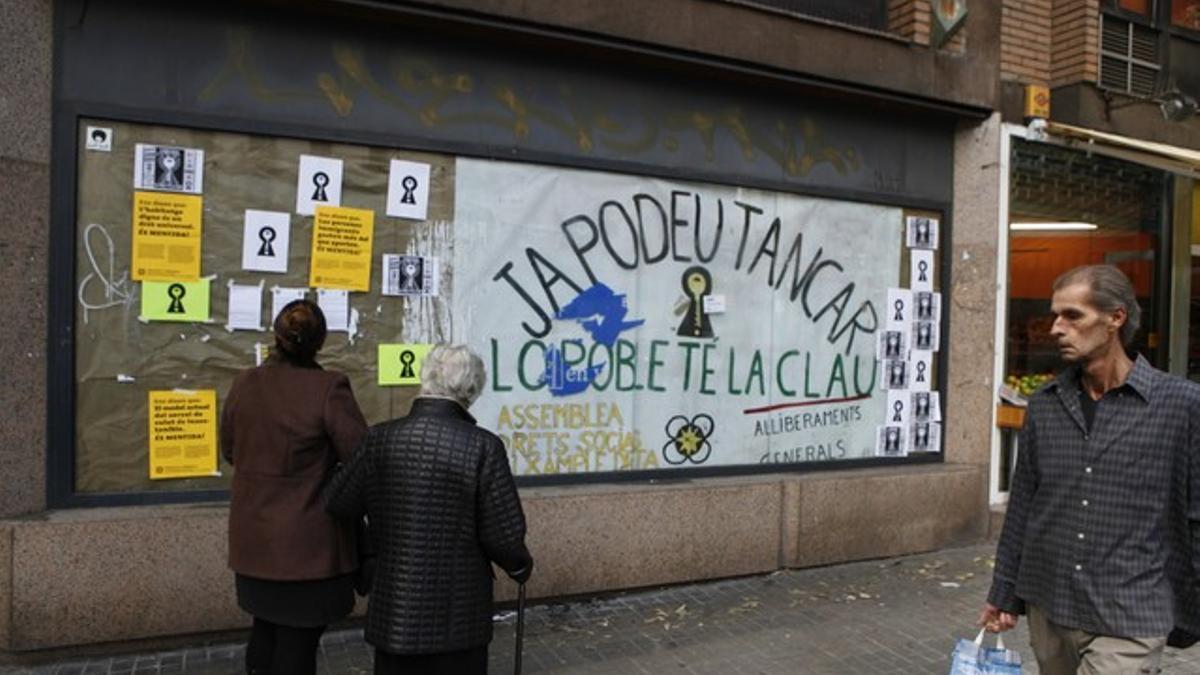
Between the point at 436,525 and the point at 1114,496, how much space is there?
200 centimetres

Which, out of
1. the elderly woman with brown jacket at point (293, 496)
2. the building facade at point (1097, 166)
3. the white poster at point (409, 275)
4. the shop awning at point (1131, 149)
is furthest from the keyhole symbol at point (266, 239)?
the shop awning at point (1131, 149)

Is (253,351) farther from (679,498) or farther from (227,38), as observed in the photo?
(679,498)

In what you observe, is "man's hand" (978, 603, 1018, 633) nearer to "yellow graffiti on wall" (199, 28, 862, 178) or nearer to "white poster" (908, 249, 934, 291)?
"yellow graffiti on wall" (199, 28, 862, 178)

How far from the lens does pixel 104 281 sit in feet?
14.9

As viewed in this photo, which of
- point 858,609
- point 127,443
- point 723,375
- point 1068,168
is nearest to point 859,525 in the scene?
point 858,609

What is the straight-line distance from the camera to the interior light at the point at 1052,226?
7.43 meters

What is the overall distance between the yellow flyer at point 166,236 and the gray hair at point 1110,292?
399cm

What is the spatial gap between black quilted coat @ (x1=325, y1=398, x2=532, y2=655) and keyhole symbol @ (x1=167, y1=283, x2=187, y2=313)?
2.28 metres

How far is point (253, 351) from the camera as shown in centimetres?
485

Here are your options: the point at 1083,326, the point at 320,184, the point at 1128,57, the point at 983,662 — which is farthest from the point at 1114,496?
the point at 1128,57

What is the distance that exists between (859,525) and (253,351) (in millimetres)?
4096

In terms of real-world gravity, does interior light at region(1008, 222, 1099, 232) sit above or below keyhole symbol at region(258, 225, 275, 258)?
above

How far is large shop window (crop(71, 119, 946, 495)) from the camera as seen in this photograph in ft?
15.1

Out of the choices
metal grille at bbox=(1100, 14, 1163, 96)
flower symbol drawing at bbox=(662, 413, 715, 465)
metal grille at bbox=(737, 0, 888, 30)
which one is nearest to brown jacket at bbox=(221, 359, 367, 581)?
flower symbol drawing at bbox=(662, 413, 715, 465)
